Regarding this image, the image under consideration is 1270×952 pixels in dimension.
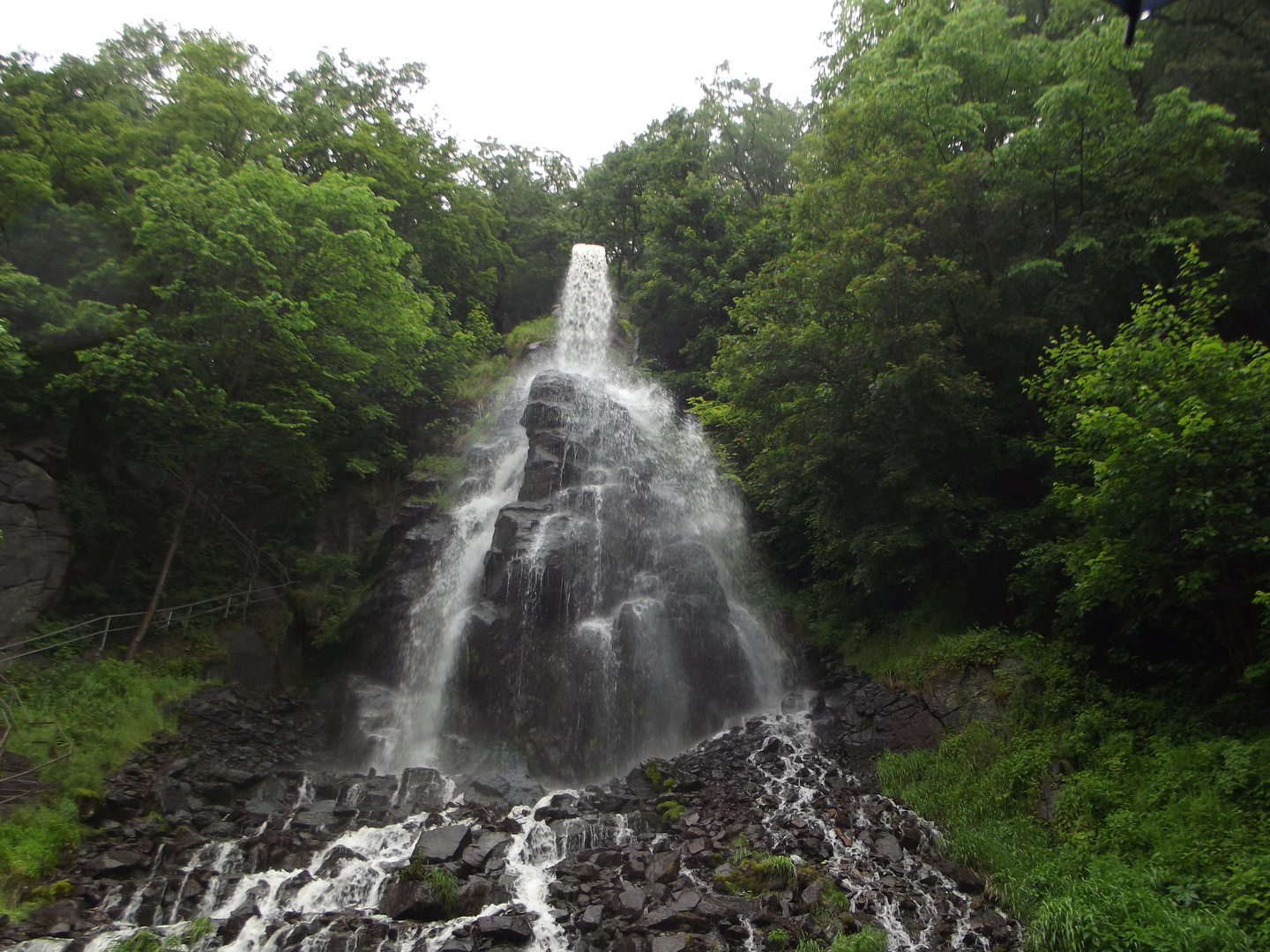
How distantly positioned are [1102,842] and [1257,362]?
604 cm

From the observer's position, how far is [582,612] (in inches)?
620

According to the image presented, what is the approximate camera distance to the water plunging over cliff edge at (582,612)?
14.4m

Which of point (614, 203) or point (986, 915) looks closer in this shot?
point (986, 915)

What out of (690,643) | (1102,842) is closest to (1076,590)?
(1102,842)

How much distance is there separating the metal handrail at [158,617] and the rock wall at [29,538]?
47 centimetres

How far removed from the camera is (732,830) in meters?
10.4

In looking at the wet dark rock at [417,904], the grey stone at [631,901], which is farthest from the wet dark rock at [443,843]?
the grey stone at [631,901]

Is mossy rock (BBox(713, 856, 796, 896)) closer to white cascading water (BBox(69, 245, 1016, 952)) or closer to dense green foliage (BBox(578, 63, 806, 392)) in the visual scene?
white cascading water (BBox(69, 245, 1016, 952))

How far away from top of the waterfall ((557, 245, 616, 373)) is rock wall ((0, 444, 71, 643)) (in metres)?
16.4

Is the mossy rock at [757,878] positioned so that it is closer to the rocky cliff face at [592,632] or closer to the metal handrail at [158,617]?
the rocky cliff face at [592,632]

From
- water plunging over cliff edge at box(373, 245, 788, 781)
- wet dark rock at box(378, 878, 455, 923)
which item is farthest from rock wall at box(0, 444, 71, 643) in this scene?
wet dark rock at box(378, 878, 455, 923)

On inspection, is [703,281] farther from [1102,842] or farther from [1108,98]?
[1102,842]

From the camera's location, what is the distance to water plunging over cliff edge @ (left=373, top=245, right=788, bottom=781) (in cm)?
1438

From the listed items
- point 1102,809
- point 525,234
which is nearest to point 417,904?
point 1102,809
